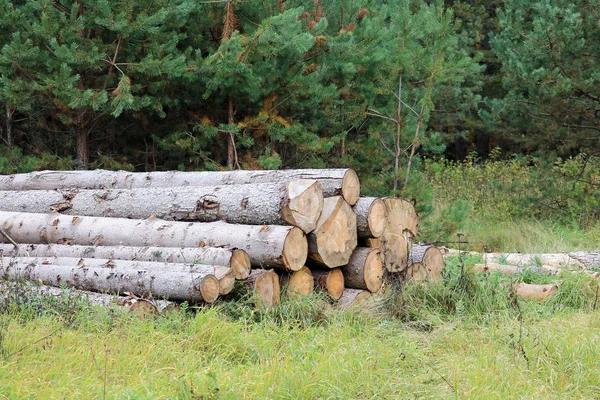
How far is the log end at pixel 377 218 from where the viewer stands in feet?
20.8

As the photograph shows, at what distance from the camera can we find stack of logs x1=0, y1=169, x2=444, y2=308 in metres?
5.46

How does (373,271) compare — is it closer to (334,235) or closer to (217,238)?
(334,235)

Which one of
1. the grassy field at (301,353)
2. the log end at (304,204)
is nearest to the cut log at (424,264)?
the grassy field at (301,353)

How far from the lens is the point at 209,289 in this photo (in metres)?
5.13

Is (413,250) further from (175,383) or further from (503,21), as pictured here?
(503,21)

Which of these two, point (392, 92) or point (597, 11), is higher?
point (597, 11)

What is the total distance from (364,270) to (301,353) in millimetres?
1977

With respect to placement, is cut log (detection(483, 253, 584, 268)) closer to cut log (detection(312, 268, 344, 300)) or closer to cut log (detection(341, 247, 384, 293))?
cut log (detection(341, 247, 384, 293))

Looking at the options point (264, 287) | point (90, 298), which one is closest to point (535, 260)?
point (264, 287)

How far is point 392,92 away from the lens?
31.3 ft

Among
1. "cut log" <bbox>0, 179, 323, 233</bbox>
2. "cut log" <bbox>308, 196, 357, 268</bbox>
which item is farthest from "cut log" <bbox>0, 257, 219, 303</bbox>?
"cut log" <bbox>308, 196, 357, 268</bbox>

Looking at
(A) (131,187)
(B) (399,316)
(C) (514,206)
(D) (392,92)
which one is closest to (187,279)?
(B) (399,316)

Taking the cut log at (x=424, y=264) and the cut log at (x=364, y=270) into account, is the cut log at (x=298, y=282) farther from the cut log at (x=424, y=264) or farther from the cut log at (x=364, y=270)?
the cut log at (x=424, y=264)

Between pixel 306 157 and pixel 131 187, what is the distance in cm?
371
